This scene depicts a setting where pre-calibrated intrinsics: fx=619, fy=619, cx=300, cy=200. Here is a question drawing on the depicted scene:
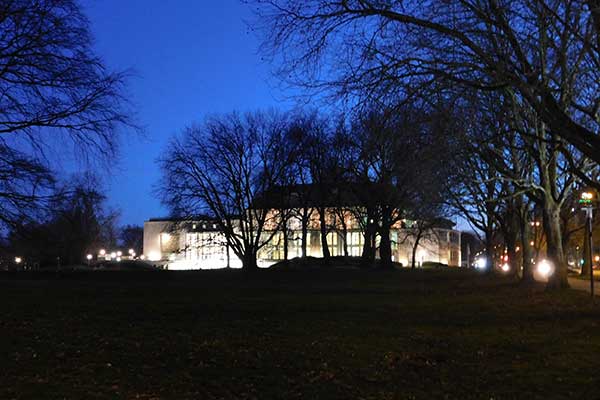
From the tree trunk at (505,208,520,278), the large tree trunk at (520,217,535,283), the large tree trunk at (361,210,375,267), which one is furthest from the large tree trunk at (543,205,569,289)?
the large tree trunk at (361,210,375,267)

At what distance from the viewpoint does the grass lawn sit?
729cm

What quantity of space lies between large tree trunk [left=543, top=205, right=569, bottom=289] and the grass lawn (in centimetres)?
476

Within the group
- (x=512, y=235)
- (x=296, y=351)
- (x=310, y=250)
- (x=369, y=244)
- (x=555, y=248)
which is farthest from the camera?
(x=310, y=250)

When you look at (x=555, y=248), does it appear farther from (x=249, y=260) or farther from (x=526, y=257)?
(x=249, y=260)

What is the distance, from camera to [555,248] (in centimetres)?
2225

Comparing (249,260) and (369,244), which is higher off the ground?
(369,244)

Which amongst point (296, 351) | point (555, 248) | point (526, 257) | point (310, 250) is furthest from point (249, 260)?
point (310, 250)

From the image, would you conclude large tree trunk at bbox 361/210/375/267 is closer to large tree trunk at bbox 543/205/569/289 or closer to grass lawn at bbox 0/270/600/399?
large tree trunk at bbox 543/205/569/289

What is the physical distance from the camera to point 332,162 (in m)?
42.2

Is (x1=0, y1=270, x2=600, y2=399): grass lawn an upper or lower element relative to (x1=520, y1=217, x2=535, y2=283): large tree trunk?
lower

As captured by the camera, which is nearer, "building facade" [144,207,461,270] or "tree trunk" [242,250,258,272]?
"tree trunk" [242,250,258,272]

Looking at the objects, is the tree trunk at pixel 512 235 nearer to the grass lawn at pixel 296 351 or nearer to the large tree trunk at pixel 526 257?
the large tree trunk at pixel 526 257

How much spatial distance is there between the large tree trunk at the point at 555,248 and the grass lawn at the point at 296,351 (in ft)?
15.6

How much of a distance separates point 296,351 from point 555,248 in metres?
15.4
